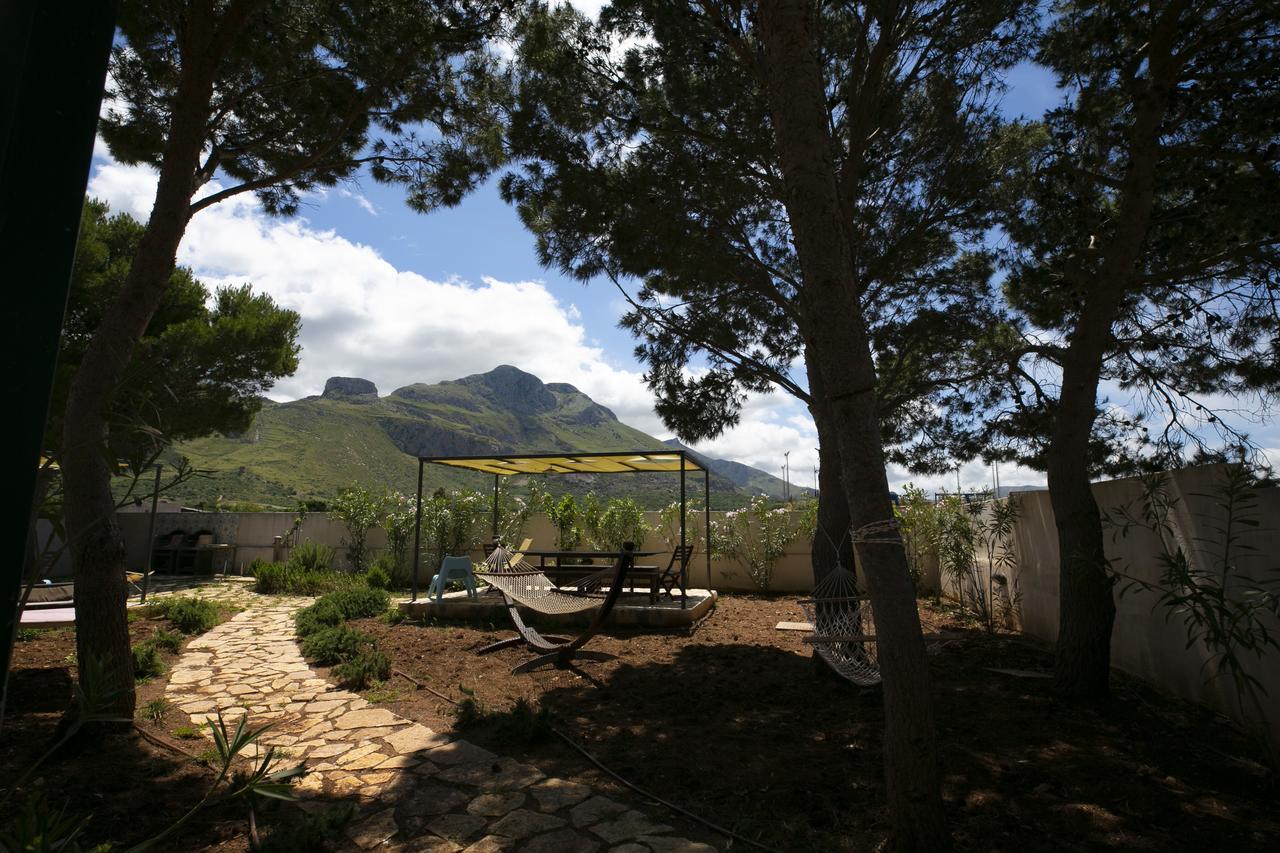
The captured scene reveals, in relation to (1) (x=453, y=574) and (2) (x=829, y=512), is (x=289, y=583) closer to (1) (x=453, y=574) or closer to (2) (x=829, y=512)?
(1) (x=453, y=574)

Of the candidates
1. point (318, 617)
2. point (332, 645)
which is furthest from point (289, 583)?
point (332, 645)

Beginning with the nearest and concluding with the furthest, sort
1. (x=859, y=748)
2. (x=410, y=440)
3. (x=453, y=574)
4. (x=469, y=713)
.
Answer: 1. (x=859, y=748)
2. (x=469, y=713)
3. (x=453, y=574)
4. (x=410, y=440)

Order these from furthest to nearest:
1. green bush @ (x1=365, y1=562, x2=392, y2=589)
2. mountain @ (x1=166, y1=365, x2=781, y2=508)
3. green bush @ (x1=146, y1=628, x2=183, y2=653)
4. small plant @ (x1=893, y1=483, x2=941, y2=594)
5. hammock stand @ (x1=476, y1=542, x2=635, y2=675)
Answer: mountain @ (x1=166, y1=365, x2=781, y2=508) < green bush @ (x1=365, y1=562, x2=392, y2=589) < small plant @ (x1=893, y1=483, x2=941, y2=594) < green bush @ (x1=146, y1=628, x2=183, y2=653) < hammock stand @ (x1=476, y1=542, x2=635, y2=675)

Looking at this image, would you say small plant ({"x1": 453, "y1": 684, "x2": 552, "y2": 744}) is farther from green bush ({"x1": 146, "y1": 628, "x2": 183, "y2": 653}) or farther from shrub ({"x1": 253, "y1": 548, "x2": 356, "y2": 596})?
shrub ({"x1": 253, "y1": 548, "x2": 356, "y2": 596})

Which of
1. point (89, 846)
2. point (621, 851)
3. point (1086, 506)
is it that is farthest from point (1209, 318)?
point (89, 846)

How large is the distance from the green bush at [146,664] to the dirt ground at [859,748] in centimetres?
159

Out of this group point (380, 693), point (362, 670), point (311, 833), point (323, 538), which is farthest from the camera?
point (323, 538)

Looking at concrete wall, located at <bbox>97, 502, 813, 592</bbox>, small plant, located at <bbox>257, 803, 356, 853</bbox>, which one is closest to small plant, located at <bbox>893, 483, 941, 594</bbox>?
concrete wall, located at <bbox>97, 502, 813, 592</bbox>

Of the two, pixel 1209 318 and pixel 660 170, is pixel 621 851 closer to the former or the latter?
pixel 660 170

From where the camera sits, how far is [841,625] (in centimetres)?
429

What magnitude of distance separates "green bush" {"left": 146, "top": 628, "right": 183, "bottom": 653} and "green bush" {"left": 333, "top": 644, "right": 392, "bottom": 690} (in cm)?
164

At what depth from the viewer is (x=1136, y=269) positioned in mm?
4750

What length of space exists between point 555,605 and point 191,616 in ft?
12.5

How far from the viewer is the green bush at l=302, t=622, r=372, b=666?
5094 millimetres
